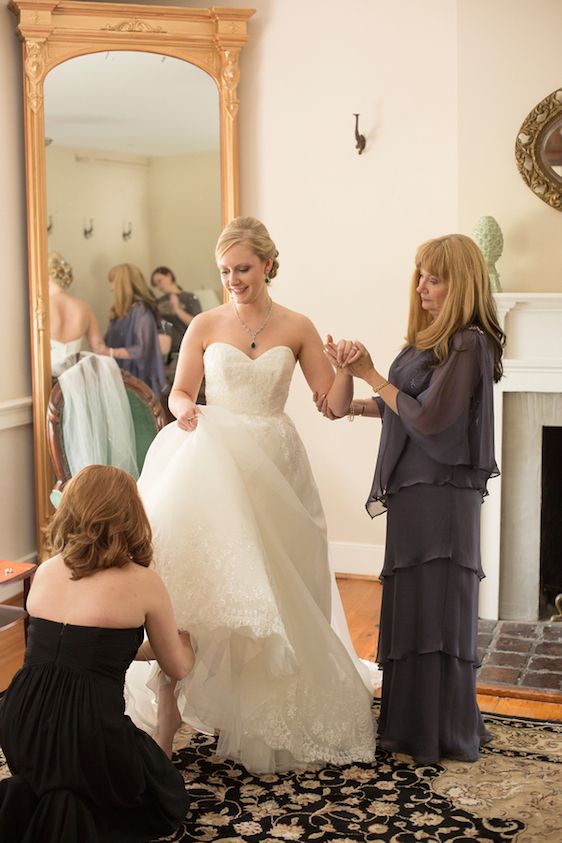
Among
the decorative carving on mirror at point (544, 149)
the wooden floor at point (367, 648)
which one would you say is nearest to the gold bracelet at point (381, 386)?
the wooden floor at point (367, 648)

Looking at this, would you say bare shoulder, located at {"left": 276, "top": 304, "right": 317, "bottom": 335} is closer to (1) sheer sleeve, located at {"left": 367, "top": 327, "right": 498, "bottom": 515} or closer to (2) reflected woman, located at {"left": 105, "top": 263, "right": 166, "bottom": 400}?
(1) sheer sleeve, located at {"left": 367, "top": 327, "right": 498, "bottom": 515}

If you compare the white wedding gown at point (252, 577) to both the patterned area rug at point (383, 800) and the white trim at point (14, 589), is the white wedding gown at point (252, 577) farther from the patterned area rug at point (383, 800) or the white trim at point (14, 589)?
the white trim at point (14, 589)

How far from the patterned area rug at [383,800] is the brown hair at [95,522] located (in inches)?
30.6

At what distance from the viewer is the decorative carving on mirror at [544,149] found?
4.70m

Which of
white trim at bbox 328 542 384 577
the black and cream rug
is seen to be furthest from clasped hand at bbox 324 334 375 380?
white trim at bbox 328 542 384 577

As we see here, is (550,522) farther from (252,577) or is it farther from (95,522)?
(95,522)

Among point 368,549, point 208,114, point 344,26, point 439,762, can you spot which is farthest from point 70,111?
point 439,762

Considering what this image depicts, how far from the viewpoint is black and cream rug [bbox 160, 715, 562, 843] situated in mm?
2664

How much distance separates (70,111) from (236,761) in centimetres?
330

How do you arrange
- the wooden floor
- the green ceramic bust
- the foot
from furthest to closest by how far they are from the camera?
the green ceramic bust, the wooden floor, the foot

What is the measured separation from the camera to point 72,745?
2.39 metres

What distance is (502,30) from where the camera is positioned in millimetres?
4785

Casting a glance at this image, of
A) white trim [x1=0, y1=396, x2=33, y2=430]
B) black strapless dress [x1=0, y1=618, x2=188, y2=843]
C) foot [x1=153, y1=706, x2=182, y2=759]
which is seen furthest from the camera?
white trim [x1=0, y1=396, x2=33, y2=430]

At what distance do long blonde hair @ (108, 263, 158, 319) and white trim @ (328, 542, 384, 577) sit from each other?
1.61 meters
